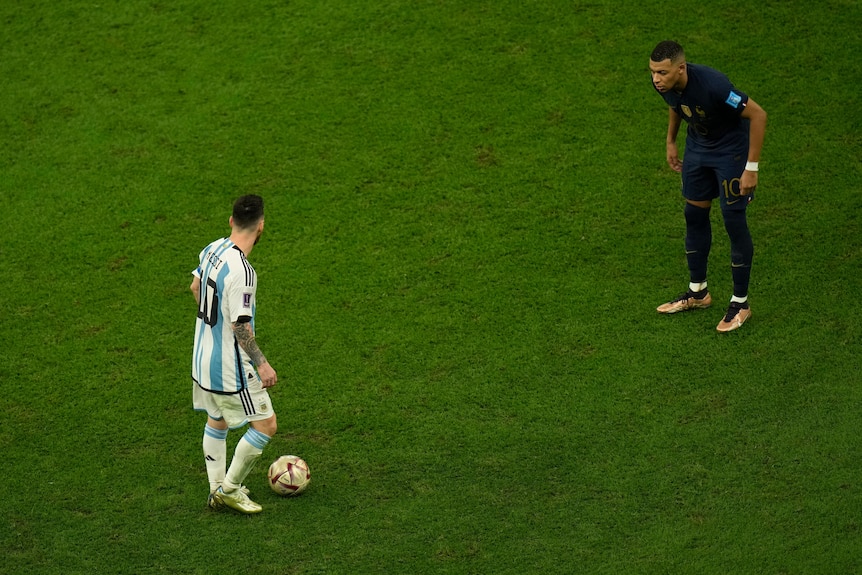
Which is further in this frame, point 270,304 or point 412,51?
point 412,51

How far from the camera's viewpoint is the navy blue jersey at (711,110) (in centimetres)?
571

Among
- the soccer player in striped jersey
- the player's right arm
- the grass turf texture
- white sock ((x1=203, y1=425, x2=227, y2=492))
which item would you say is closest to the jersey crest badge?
the player's right arm

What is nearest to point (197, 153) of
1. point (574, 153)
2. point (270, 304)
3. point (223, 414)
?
point (270, 304)

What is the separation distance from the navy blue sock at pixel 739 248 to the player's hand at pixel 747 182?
173 mm

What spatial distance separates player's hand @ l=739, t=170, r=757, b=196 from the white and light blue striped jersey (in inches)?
117

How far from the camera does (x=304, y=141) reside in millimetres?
8398

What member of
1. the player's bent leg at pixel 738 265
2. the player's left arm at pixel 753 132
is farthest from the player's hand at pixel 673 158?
the player's left arm at pixel 753 132

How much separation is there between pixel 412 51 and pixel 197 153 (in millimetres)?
2279

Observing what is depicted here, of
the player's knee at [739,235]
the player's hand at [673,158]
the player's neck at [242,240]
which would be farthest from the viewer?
the player's hand at [673,158]

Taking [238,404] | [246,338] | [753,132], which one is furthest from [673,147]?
[238,404]

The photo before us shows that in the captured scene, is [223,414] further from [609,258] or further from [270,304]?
[609,258]

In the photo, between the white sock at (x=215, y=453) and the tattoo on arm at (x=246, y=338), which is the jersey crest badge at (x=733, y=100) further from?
the white sock at (x=215, y=453)

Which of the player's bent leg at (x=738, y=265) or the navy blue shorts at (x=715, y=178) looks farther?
the player's bent leg at (x=738, y=265)

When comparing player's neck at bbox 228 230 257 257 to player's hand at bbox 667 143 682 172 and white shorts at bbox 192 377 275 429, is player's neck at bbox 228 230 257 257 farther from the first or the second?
player's hand at bbox 667 143 682 172
